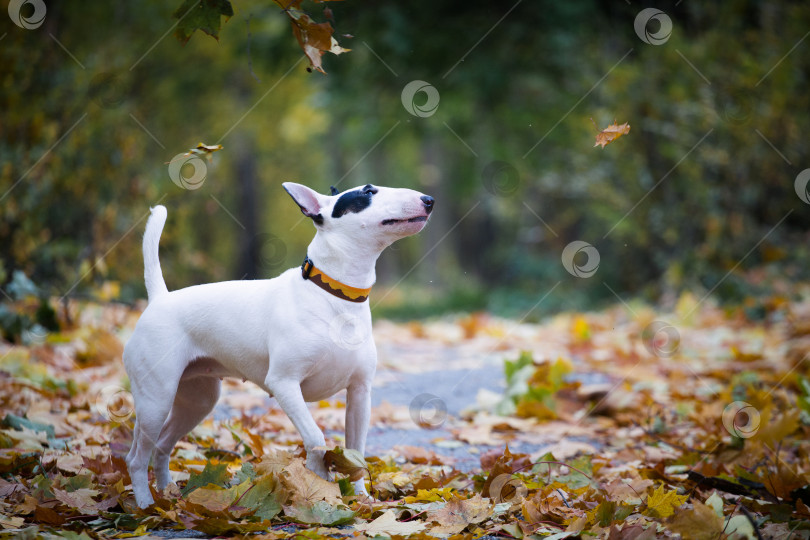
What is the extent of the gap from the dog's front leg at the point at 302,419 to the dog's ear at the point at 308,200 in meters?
0.66

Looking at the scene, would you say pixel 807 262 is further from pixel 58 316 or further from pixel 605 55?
pixel 58 316

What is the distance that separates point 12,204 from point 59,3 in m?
4.32

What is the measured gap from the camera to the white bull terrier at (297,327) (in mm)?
2770

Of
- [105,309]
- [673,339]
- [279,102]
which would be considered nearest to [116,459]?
[105,309]

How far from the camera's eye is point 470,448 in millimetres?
3969

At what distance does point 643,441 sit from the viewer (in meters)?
4.13
